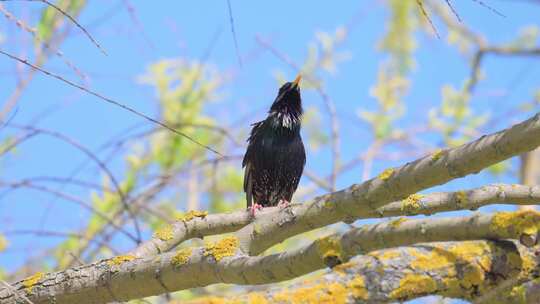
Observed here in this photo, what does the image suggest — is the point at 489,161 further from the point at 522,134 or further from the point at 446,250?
the point at 446,250

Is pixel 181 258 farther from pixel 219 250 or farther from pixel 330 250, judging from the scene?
pixel 330 250

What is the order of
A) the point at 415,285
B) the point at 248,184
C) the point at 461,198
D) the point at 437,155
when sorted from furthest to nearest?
the point at 248,184
the point at 461,198
the point at 437,155
the point at 415,285

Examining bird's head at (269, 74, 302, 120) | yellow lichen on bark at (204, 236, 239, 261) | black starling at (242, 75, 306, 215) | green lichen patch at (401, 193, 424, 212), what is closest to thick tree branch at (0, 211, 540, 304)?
yellow lichen on bark at (204, 236, 239, 261)

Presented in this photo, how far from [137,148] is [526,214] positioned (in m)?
5.42

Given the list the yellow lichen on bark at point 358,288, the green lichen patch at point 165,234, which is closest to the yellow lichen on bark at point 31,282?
the green lichen patch at point 165,234

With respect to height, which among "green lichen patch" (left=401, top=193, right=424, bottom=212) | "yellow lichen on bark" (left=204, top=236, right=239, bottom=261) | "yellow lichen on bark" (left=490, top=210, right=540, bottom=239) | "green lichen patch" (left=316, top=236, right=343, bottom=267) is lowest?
"yellow lichen on bark" (left=490, top=210, right=540, bottom=239)

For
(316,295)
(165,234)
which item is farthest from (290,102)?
(316,295)

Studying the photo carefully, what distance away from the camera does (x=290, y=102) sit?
253 inches

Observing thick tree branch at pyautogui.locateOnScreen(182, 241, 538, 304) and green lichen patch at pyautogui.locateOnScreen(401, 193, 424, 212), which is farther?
green lichen patch at pyautogui.locateOnScreen(401, 193, 424, 212)

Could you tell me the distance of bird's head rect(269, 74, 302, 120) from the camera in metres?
6.39

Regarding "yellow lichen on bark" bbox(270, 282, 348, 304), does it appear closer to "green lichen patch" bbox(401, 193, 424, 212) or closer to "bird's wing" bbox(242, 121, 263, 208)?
"green lichen patch" bbox(401, 193, 424, 212)

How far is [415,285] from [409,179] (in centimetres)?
36

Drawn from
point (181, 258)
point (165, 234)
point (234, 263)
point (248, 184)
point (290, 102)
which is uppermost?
point (290, 102)

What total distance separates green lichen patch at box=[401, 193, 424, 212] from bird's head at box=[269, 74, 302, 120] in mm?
3375
